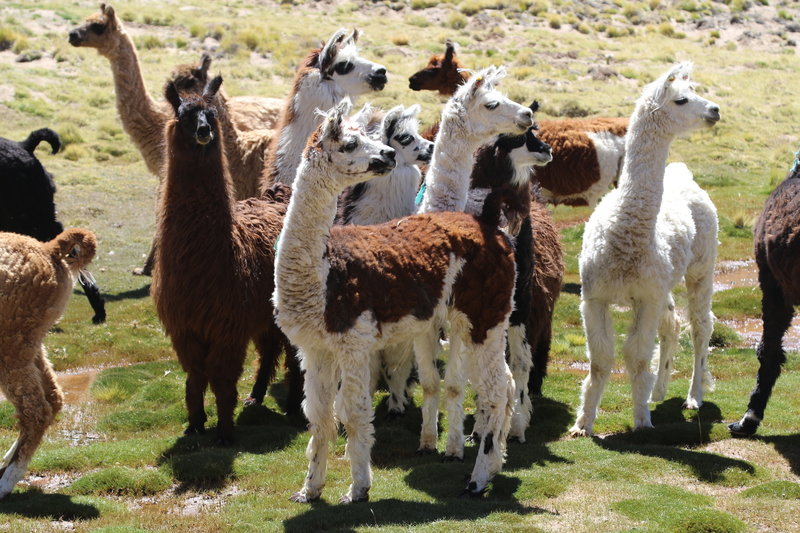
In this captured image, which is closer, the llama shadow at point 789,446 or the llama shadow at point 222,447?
the llama shadow at point 222,447

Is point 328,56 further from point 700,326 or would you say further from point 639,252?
point 700,326

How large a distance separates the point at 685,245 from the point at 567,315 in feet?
14.7

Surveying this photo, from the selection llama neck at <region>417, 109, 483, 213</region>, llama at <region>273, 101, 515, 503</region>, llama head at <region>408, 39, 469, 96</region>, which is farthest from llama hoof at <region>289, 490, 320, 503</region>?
llama head at <region>408, 39, 469, 96</region>

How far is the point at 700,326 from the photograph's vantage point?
8.37m

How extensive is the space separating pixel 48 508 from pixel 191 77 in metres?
7.29

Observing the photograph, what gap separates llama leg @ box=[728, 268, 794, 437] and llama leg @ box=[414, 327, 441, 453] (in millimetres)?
2222

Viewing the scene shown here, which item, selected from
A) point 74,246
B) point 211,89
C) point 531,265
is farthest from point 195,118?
→ point 531,265

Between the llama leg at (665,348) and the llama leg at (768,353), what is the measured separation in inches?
43.4

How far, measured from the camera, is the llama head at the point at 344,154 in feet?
17.5

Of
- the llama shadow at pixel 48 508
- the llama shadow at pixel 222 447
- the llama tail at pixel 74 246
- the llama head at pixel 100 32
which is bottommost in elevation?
the llama shadow at pixel 222 447

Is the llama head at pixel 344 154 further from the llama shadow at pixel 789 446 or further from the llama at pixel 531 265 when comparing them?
the llama shadow at pixel 789 446

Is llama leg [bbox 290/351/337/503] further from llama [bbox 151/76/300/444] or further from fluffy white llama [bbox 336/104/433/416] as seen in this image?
fluffy white llama [bbox 336/104/433/416]

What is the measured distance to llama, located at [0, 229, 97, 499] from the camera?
5.81m

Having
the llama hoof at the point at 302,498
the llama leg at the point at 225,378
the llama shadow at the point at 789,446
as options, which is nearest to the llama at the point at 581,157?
the llama shadow at the point at 789,446
